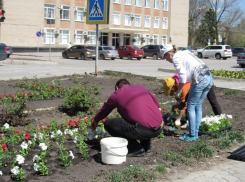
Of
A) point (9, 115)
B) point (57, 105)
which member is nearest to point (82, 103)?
point (57, 105)

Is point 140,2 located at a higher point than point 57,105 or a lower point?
higher

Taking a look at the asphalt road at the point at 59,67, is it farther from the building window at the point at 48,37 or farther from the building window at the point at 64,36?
the building window at the point at 64,36

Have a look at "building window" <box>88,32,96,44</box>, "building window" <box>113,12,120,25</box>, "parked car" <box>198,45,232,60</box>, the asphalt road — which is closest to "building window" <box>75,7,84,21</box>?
"building window" <box>88,32,96,44</box>

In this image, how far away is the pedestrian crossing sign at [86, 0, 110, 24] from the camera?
13.4 metres

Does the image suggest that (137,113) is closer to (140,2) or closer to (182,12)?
(140,2)

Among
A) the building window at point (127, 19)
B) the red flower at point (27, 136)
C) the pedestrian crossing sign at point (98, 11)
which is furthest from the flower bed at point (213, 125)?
the building window at point (127, 19)

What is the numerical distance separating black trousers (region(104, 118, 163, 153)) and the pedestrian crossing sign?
8946mm

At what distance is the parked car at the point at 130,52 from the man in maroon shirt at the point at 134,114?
33.8 m

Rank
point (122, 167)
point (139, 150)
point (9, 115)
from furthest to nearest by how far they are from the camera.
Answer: point (9, 115)
point (139, 150)
point (122, 167)

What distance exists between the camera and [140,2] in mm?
Answer: 58250

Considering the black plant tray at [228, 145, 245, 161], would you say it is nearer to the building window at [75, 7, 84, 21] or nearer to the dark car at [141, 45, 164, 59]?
the dark car at [141, 45, 164, 59]

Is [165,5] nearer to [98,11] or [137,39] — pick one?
[137,39]

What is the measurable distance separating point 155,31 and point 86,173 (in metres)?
58.7

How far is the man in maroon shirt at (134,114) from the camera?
15.7ft
